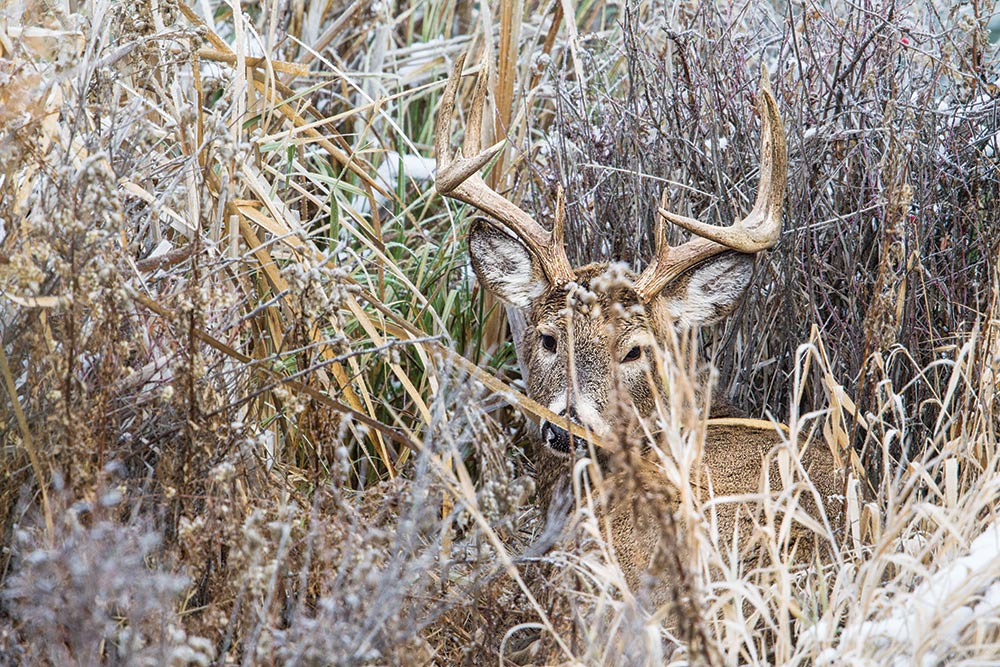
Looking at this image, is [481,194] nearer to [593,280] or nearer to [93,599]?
[593,280]

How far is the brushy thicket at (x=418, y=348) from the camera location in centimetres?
240

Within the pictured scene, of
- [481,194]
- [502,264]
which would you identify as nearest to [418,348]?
[502,264]

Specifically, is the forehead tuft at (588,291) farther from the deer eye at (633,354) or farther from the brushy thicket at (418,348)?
the brushy thicket at (418,348)

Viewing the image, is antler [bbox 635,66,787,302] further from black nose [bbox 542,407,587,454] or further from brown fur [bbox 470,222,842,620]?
black nose [bbox 542,407,587,454]

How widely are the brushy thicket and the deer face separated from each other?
32 centimetres

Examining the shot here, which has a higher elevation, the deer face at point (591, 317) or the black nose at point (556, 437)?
the deer face at point (591, 317)

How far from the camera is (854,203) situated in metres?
4.18


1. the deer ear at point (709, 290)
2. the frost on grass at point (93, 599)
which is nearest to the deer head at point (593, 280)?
the deer ear at point (709, 290)

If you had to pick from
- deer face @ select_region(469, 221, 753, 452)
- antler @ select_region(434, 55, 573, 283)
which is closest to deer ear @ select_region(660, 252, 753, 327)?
deer face @ select_region(469, 221, 753, 452)

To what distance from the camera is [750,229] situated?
11.9ft

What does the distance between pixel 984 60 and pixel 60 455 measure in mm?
3300

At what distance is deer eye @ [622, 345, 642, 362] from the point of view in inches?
145

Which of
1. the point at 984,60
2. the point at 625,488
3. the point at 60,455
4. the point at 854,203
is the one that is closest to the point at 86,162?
the point at 60,455

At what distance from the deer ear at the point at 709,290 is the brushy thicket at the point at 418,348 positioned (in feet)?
1.16
